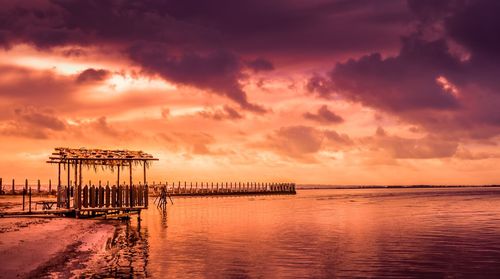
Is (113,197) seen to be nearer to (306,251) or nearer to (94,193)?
(94,193)

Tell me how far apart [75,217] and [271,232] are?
592 inches

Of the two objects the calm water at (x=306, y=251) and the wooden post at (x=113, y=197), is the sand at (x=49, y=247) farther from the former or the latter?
the wooden post at (x=113, y=197)

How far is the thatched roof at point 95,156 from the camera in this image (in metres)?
40.8

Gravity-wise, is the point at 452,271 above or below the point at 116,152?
below

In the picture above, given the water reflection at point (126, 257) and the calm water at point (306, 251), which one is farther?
the calm water at point (306, 251)

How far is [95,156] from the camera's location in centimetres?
4200

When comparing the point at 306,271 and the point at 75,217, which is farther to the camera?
the point at 75,217

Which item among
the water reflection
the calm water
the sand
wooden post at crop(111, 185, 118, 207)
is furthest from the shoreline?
wooden post at crop(111, 185, 118, 207)

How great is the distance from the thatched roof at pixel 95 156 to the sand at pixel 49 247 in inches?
240

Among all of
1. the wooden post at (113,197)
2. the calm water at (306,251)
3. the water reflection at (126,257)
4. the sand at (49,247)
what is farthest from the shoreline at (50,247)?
the wooden post at (113,197)

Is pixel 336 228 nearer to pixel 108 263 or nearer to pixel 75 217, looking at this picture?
pixel 75 217

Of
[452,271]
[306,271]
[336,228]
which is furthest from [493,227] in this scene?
[306,271]

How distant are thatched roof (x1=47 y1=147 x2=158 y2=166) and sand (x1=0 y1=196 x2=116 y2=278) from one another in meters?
6.11

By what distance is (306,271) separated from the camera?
21062 mm
